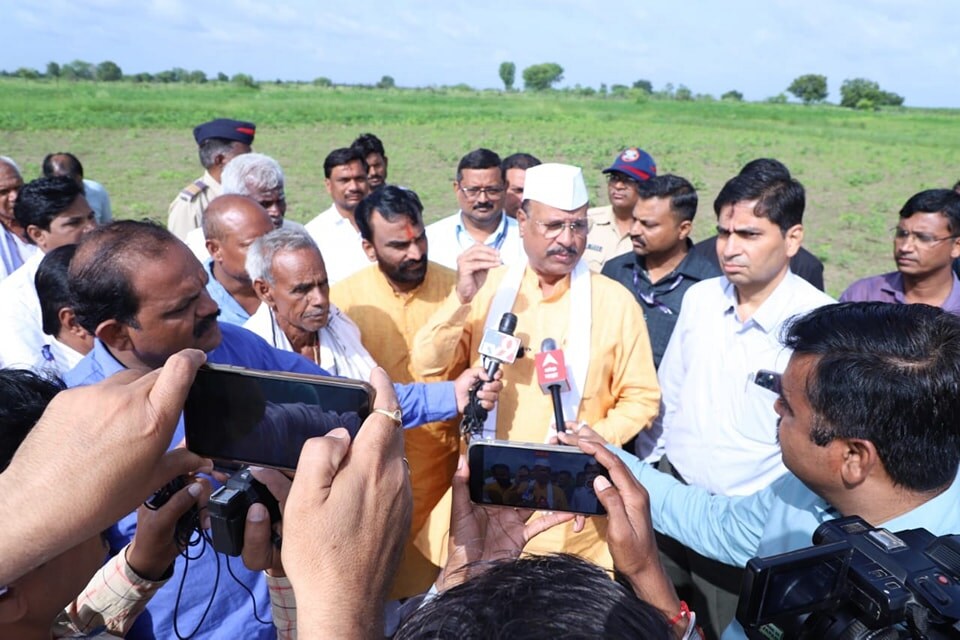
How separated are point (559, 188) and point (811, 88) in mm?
98091

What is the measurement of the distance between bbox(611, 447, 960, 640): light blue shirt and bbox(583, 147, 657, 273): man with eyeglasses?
3.37 meters

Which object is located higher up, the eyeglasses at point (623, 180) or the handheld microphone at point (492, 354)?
the eyeglasses at point (623, 180)

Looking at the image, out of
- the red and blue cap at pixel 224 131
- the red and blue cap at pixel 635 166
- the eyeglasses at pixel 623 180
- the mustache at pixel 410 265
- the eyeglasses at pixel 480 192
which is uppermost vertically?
the red and blue cap at pixel 224 131

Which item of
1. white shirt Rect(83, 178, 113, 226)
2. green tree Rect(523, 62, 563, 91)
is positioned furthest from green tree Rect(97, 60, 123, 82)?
white shirt Rect(83, 178, 113, 226)

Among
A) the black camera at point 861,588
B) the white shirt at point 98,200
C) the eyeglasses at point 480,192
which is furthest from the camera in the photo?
the white shirt at point 98,200

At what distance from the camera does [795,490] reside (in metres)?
1.94

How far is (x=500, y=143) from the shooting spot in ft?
105

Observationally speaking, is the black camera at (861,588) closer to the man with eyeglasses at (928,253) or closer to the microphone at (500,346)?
the microphone at (500,346)

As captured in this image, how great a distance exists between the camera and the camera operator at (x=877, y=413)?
1514 mm

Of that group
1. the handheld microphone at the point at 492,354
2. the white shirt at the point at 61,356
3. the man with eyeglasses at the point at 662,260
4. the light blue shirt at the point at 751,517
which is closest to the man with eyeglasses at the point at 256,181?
the white shirt at the point at 61,356

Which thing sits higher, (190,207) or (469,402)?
(190,207)

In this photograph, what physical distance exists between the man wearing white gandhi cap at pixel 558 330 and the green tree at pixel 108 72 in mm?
91436

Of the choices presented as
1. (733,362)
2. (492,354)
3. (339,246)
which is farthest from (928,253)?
(339,246)

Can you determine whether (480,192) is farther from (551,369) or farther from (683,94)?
(683,94)
